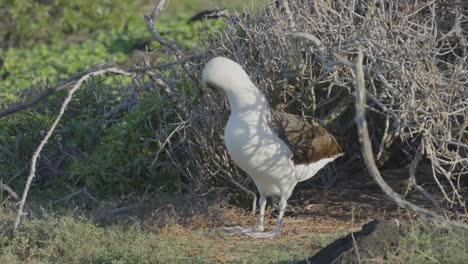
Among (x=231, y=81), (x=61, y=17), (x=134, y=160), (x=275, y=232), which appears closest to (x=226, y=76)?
(x=231, y=81)

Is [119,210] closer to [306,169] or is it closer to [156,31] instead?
[156,31]

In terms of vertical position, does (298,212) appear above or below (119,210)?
below

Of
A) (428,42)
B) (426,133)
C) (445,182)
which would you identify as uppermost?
(428,42)

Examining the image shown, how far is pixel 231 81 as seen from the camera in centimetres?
669

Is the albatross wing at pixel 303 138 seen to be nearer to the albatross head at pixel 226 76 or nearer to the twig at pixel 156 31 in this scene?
the albatross head at pixel 226 76

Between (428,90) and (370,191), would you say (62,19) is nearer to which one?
(370,191)

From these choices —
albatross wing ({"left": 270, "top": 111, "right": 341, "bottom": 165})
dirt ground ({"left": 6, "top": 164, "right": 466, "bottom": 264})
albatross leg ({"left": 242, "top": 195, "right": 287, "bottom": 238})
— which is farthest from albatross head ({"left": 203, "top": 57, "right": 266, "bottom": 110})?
dirt ground ({"left": 6, "top": 164, "right": 466, "bottom": 264})

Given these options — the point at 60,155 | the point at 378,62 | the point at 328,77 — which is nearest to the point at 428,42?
the point at 378,62

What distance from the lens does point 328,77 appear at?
744cm

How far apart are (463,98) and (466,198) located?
113 centimetres

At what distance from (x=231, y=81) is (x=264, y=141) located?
1.44 feet

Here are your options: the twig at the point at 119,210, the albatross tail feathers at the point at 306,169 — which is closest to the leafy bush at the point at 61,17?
the twig at the point at 119,210

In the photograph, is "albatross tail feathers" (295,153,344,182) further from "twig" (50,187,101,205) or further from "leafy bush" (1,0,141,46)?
"leafy bush" (1,0,141,46)

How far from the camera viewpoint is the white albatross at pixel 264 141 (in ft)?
22.0
